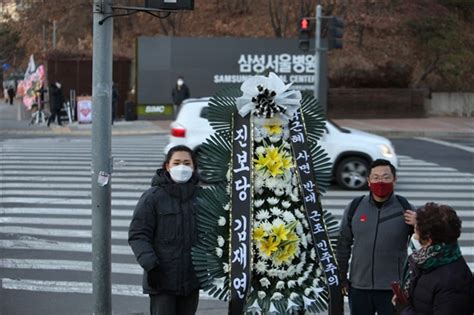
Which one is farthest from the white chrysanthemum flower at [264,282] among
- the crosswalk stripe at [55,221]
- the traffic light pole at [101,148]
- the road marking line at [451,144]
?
the road marking line at [451,144]

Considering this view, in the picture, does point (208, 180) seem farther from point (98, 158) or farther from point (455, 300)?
point (455, 300)

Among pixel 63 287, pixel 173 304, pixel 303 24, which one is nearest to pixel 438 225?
pixel 173 304

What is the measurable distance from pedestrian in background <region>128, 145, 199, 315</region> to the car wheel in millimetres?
9717

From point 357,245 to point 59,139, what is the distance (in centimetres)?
2145

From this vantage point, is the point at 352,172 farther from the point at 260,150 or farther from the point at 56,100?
the point at 56,100

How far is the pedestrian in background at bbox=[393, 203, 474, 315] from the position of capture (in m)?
3.79

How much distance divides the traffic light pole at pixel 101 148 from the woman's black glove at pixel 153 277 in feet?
3.92

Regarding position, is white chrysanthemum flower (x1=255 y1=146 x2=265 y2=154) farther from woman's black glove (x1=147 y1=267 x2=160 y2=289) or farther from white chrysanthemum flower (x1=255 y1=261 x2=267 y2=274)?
woman's black glove (x1=147 y1=267 x2=160 y2=289)

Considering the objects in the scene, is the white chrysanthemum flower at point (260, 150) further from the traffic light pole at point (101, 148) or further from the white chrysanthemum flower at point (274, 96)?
the traffic light pole at point (101, 148)

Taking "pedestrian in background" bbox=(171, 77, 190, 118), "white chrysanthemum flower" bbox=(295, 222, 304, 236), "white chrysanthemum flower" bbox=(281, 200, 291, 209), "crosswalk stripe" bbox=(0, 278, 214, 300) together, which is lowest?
"crosswalk stripe" bbox=(0, 278, 214, 300)

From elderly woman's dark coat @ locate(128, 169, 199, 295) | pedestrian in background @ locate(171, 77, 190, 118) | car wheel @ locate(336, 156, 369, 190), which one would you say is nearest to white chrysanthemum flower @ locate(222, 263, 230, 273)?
elderly woman's dark coat @ locate(128, 169, 199, 295)

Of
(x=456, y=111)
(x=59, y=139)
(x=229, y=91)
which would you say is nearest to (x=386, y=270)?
(x=229, y=91)

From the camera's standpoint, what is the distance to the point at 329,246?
4816 millimetres

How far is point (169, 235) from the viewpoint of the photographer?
494cm
